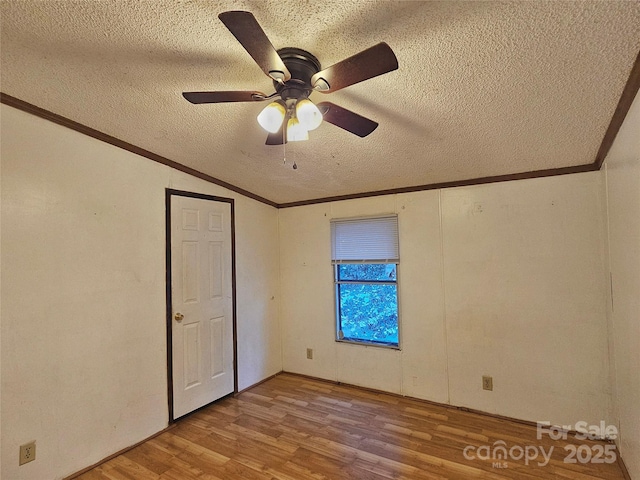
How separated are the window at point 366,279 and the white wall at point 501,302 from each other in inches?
4.0

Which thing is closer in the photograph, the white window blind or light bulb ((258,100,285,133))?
light bulb ((258,100,285,133))

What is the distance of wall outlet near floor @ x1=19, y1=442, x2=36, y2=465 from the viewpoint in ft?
6.12

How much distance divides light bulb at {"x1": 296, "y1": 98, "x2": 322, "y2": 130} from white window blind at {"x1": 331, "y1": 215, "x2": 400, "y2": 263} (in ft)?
6.46

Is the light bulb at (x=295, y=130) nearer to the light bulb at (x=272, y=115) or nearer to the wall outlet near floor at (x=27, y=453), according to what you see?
the light bulb at (x=272, y=115)

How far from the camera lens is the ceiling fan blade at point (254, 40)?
0.97m

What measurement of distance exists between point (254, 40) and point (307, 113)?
0.36m

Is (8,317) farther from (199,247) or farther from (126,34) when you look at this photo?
(126,34)

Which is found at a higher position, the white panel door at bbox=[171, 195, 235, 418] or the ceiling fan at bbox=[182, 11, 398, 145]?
the ceiling fan at bbox=[182, 11, 398, 145]


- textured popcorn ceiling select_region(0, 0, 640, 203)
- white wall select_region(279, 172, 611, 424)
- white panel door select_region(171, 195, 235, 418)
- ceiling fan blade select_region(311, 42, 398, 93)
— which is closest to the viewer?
ceiling fan blade select_region(311, 42, 398, 93)

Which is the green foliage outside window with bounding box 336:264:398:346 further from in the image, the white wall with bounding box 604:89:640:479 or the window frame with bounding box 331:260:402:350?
the white wall with bounding box 604:89:640:479

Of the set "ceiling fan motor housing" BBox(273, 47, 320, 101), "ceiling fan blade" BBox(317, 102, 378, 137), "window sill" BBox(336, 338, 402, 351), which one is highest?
"ceiling fan motor housing" BBox(273, 47, 320, 101)

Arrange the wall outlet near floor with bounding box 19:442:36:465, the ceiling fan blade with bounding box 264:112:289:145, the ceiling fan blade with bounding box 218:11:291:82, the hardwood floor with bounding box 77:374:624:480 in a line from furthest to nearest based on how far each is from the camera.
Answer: the hardwood floor with bounding box 77:374:624:480 < the wall outlet near floor with bounding box 19:442:36:465 < the ceiling fan blade with bounding box 264:112:289:145 < the ceiling fan blade with bounding box 218:11:291:82

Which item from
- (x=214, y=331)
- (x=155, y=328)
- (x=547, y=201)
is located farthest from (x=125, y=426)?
(x=547, y=201)

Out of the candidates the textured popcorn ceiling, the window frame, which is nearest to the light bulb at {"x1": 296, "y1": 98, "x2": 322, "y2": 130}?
the textured popcorn ceiling
